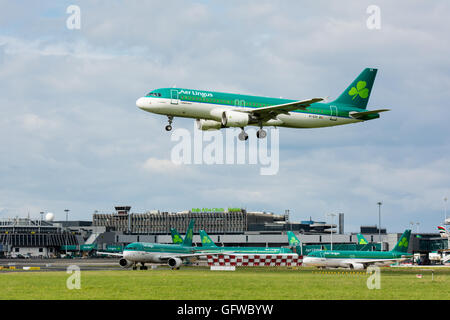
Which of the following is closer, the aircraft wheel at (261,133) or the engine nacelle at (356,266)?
the aircraft wheel at (261,133)

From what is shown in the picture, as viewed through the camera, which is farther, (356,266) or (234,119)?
(356,266)

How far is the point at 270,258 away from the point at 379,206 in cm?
11384

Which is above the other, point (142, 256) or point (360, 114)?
point (360, 114)

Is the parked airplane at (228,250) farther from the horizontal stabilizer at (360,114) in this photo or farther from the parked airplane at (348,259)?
the horizontal stabilizer at (360,114)

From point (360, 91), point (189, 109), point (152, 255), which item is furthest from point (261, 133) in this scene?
point (152, 255)

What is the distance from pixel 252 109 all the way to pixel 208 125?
5.18 metres

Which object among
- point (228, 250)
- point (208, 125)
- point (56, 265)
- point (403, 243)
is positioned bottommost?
point (56, 265)

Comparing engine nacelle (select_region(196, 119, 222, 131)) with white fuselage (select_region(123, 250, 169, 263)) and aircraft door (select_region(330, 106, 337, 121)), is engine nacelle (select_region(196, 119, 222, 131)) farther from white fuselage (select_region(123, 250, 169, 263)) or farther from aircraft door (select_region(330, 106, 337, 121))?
white fuselage (select_region(123, 250, 169, 263))

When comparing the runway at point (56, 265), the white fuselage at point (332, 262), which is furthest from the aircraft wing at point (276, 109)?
the white fuselage at point (332, 262)

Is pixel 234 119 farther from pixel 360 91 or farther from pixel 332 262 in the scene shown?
pixel 332 262

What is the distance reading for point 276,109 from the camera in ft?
226

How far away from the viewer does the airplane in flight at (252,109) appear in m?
65.6
